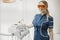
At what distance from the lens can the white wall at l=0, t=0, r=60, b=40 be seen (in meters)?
1.62

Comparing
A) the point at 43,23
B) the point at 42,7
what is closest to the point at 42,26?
the point at 43,23

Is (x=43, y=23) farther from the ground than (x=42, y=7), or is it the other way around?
(x=42, y=7)

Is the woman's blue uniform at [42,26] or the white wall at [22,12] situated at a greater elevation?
the white wall at [22,12]

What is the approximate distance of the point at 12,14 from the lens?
170cm

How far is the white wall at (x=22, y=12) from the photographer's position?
5.32 ft

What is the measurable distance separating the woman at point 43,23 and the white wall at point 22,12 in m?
0.06

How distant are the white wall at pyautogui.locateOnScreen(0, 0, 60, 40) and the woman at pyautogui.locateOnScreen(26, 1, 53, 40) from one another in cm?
6

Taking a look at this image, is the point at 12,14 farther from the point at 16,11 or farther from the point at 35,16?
the point at 35,16

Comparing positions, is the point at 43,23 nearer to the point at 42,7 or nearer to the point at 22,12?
the point at 42,7

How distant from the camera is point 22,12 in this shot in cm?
168

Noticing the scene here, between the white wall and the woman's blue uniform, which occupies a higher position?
the white wall

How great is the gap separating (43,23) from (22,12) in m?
0.28

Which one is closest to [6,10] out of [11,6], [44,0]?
[11,6]

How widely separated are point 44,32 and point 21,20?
301 mm
